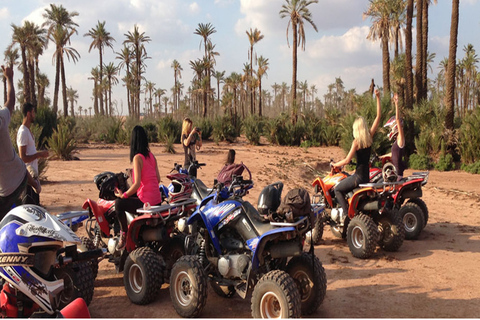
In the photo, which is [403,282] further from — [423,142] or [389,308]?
[423,142]

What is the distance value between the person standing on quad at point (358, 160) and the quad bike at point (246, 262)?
2540mm

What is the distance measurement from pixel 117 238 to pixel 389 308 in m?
3.28

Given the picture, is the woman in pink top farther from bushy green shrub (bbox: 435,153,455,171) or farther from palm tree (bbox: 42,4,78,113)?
palm tree (bbox: 42,4,78,113)

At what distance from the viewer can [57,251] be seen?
2715mm

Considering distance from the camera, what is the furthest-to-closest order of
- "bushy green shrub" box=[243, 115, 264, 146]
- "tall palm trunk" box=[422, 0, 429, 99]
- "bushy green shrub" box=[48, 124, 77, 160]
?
"bushy green shrub" box=[243, 115, 264, 146] → "tall palm trunk" box=[422, 0, 429, 99] → "bushy green shrub" box=[48, 124, 77, 160]

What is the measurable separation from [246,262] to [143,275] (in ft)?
4.05

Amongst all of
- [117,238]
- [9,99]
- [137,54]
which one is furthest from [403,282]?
[137,54]

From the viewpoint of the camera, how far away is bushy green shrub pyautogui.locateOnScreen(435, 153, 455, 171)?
17297mm

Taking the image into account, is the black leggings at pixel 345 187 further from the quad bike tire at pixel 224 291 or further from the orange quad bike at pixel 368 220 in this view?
the quad bike tire at pixel 224 291

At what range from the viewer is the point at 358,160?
6.65m

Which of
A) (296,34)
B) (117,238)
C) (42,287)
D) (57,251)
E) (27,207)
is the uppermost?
(296,34)

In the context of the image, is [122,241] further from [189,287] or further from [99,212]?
[189,287]

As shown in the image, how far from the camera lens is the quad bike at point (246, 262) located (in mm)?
3812

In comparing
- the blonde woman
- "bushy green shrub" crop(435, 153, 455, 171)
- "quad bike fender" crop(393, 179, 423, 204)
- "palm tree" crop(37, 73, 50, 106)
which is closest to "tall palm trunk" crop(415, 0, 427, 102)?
"bushy green shrub" crop(435, 153, 455, 171)
